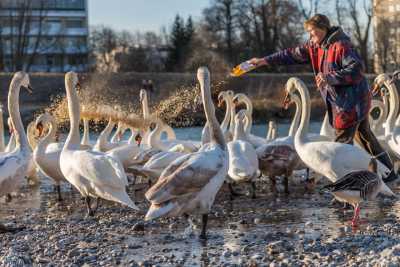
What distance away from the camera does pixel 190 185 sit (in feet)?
23.5

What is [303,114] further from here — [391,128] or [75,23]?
[75,23]

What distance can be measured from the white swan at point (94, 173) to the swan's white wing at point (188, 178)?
1212mm

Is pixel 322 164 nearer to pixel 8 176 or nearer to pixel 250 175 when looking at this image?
pixel 250 175

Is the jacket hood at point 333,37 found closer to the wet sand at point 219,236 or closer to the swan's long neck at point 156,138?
the wet sand at point 219,236

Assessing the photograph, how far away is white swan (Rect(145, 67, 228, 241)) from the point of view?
7113 millimetres

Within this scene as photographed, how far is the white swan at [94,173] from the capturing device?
28.5 feet

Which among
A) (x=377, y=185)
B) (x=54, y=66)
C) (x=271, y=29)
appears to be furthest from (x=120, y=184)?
(x=54, y=66)

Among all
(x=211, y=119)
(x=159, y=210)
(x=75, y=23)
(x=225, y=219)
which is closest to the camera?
(x=159, y=210)

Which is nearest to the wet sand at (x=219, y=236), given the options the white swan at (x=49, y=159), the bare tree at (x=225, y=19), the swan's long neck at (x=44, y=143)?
the white swan at (x=49, y=159)

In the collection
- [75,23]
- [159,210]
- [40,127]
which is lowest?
[159,210]

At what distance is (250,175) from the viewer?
33.2 feet

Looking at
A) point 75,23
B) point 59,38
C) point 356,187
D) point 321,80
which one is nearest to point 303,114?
point 321,80

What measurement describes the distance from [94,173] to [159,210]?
200 centimetres

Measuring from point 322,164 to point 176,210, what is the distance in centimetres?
218
